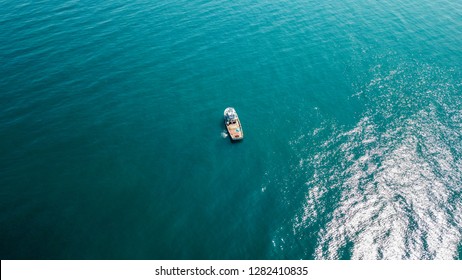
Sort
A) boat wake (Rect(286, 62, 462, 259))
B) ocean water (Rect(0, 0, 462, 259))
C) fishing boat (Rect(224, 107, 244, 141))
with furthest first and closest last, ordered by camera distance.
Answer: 1. fishing boat (Rect(224, 107, 244, 141))
2. ocean water (Rect(0, 0, 462, 259))
3. boat wake (Rect(286, 62, 462, 259))

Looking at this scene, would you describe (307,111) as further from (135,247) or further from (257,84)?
(135,247)

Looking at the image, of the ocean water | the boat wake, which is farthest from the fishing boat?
the boat wake

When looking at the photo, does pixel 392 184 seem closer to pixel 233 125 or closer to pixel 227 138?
pixel 233 125

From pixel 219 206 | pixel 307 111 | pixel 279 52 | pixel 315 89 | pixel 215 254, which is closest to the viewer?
pixel 215 254

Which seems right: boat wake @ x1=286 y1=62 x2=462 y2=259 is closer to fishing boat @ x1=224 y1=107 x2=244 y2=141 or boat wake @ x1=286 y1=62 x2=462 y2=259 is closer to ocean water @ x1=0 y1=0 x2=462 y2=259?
ocean water @ x1=0 y1=0 x2=462 y2=259

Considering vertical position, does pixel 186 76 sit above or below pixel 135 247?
above

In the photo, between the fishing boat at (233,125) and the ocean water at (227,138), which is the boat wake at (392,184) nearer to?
the ocean water at (227,138)

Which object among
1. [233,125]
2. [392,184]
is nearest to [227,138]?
[233,125]

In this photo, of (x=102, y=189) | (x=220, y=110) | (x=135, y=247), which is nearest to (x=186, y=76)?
(x=220, y=110)
